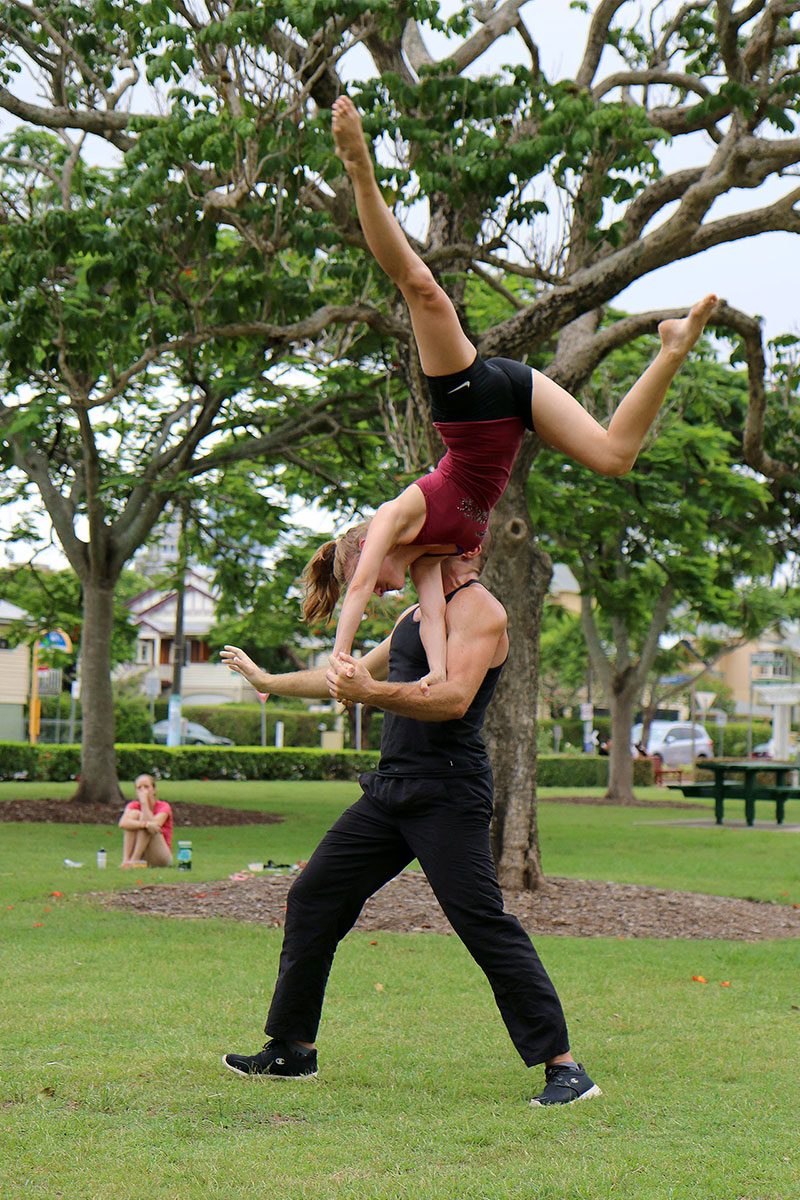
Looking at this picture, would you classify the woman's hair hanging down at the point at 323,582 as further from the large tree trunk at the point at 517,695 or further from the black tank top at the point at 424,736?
the large tree trunk at the point at 517,695

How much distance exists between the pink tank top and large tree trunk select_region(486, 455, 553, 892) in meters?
6.87

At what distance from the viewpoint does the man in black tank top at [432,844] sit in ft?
13.8

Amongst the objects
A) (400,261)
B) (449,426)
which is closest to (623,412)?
(449,426)

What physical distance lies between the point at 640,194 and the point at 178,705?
27033mm

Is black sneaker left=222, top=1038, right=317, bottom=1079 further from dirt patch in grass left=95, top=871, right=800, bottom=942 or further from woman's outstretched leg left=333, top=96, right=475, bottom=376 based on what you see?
dirt patch in grass left=95, top=871, right=800, bottom=942

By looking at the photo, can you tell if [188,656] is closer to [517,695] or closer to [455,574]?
[517,695]

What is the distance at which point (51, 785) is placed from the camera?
27.3 metres

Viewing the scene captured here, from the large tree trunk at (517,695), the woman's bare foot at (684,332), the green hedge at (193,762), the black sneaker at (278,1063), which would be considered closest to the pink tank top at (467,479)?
the woman's bare foot at (684,332)

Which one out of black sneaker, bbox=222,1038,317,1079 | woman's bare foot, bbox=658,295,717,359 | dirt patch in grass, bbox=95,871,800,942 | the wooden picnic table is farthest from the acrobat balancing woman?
the wooden picnic table

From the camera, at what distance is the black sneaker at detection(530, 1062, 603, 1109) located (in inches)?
167

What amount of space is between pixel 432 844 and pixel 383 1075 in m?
1.09

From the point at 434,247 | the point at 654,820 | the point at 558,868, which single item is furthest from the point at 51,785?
the point at 434,247

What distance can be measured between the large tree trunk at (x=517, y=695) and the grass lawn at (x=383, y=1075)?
2.32 meters

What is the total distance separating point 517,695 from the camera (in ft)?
35.3
